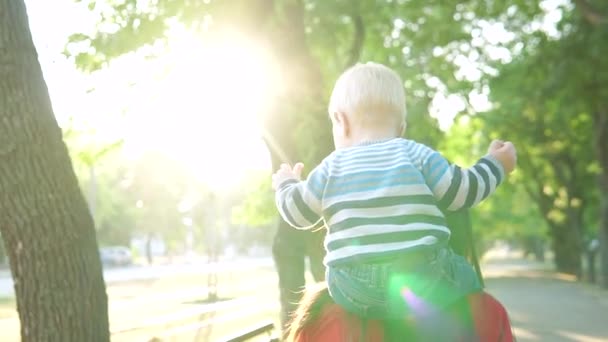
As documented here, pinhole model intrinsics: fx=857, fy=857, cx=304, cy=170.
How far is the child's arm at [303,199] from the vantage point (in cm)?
255

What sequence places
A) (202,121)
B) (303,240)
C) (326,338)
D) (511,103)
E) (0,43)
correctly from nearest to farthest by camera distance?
(326,338), (0,43), (303,240), (202,121), (511,103)

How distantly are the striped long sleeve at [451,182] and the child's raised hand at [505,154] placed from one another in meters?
0.11

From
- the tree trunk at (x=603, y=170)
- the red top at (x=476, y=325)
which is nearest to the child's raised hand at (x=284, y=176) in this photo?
the red top at (x=476, y=325)

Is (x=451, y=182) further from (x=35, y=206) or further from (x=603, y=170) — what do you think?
(x=603, y=170)

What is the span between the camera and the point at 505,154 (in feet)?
8.55

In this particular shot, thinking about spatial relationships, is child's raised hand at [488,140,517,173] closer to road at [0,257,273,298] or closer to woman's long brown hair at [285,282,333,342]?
woman's long brown hair at [285,282,333,342]

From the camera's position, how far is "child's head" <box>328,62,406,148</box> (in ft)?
8.34

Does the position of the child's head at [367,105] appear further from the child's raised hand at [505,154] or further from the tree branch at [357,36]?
the tree branch at [357,36]

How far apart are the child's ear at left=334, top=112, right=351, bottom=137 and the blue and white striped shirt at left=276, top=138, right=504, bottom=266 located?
73mm

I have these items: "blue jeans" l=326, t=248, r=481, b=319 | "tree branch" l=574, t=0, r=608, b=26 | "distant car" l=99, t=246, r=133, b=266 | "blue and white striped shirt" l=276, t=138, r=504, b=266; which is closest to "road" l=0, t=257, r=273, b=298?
"distant car" l=99, t=246, r=133, b=266

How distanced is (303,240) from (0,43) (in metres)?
5.21

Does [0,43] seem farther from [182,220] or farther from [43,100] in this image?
[182,220]

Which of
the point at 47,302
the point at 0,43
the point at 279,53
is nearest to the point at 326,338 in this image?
the point at 47,302

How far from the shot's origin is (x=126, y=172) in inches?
2990
